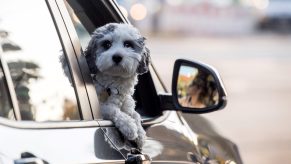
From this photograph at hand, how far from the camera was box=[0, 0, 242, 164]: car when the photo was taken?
2865 millimetres

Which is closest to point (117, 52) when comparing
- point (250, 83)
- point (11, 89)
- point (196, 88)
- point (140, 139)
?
point (140, 139)

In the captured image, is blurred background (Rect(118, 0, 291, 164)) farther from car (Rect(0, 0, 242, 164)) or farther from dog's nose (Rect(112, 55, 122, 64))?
dog's nose (Rect(112, 55, 122, 64))

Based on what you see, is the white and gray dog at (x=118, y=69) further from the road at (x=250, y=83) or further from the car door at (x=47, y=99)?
the road at (x=250, y=83)

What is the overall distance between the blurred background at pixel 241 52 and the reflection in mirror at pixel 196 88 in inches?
27.8

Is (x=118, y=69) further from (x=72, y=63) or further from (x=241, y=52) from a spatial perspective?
(x=241, y=52)

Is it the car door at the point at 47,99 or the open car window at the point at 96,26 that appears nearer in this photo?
the car door at the point at 47,99

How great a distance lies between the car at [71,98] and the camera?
2865mm

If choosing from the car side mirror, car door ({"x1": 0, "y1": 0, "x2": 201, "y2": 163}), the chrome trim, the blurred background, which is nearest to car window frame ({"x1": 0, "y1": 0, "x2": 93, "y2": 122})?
car door ({"x1": 0, "y1": 0, "x2": 201, "y2": 163})

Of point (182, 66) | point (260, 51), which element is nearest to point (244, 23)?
point (260, 51)


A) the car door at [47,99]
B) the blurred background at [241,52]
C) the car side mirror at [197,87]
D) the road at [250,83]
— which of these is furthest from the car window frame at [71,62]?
the road at [250,83]

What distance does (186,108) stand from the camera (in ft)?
13.2

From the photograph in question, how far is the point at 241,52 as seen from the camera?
31.3 m

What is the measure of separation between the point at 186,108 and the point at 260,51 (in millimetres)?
28727

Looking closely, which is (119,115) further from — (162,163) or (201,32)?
(201,32)
